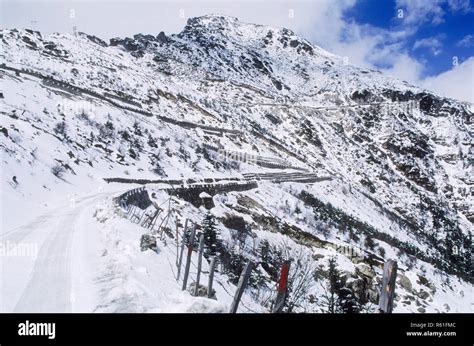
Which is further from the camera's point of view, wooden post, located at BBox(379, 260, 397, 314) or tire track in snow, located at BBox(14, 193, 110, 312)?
tire track in snow, located at BBox(14, 193, 110, 312)

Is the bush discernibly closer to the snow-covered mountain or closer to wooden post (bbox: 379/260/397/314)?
the snow-covered mountain

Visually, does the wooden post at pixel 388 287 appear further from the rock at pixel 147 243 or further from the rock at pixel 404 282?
the rock at pixel 404 282

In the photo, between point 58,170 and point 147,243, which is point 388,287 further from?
point 58,170

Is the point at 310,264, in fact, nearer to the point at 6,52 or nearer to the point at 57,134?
the point at 57,134

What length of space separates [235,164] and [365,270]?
105 ft

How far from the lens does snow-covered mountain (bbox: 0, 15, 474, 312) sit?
12.9m

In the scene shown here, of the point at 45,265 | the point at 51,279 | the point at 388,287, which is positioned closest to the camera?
the point at 388,287

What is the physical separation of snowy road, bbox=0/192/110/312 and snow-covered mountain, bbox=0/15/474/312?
0.06 meters

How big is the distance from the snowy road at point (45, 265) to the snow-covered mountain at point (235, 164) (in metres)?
0.06

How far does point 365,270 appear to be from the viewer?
18.4 metres

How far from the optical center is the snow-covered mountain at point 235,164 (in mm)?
12945

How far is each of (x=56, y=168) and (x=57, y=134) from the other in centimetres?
695

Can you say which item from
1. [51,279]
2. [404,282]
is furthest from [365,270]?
[51,279]

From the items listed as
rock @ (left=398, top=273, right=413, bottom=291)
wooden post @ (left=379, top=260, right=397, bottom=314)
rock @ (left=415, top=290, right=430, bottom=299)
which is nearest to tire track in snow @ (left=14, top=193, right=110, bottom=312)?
wooden post @ (left=379, top=260, right=397, bottom=314)
